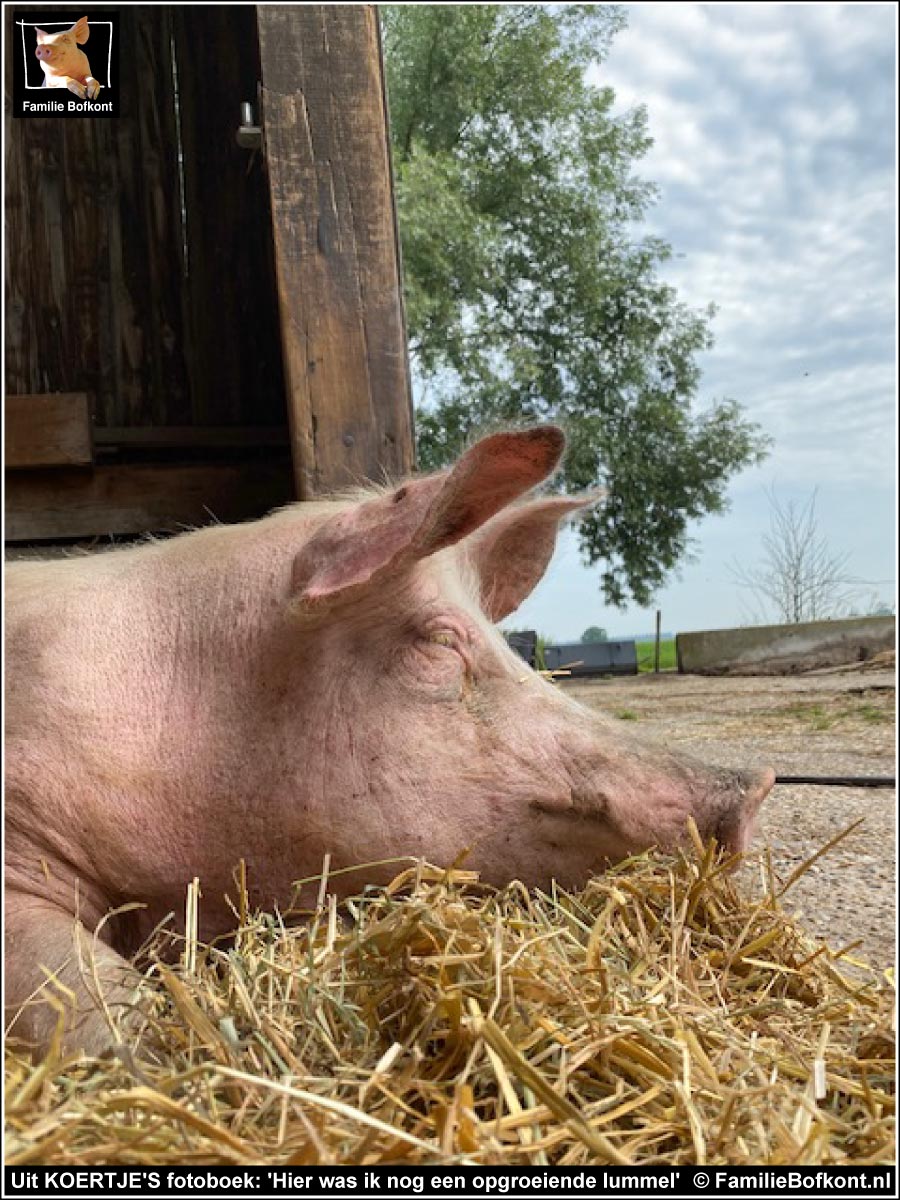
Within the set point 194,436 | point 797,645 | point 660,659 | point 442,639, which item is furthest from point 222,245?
point 660,659

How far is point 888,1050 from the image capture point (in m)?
1.71

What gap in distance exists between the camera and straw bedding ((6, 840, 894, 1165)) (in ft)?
4.15

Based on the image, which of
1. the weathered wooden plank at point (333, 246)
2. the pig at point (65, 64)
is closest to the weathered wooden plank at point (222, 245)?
the weathered wooden plank at point (333, 246)

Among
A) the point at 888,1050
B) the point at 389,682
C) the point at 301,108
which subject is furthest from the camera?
the point at 301,108

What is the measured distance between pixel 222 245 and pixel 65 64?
2.31 m

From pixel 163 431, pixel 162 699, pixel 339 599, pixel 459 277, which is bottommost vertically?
pixel 162 699

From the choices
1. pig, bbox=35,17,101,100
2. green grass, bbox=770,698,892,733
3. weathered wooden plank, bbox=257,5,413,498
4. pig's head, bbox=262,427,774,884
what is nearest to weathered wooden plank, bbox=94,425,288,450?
weathered wooden plank, bbox=257,5,413,498

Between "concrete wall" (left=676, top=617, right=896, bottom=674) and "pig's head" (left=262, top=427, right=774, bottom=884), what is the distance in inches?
370

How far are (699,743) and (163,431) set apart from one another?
333 centimetres

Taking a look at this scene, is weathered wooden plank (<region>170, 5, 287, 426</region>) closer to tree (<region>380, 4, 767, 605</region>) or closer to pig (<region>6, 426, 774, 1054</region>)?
pig (<region>6, 426, 774, 1054</region>)

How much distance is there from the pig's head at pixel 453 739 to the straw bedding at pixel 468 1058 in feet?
0.76
